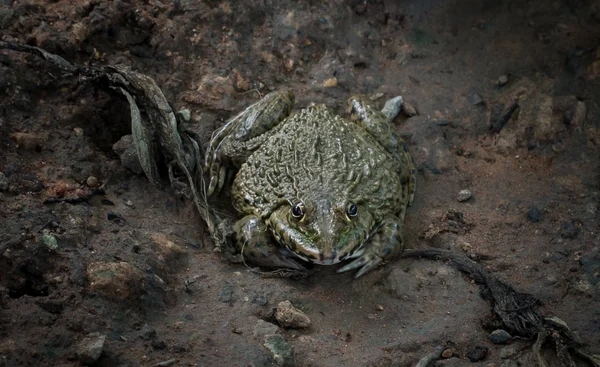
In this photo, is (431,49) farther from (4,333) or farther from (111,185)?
(4,333)

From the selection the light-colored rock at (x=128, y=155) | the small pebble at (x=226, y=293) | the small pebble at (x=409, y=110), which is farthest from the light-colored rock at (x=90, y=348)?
the small pebble at (x=409, y=110)

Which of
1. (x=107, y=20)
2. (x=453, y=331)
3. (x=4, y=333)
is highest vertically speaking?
(x=107, y=20)

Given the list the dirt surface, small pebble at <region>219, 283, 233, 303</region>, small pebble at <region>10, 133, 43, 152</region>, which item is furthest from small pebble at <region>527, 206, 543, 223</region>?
small pebble at <region>10, 133, 43, 152</region>

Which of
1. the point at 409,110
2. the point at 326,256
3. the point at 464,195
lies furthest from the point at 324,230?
the point at 409,110

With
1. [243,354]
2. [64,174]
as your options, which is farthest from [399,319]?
[64,174]

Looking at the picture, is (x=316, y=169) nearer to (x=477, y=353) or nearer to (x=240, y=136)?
(x=240, y=136)

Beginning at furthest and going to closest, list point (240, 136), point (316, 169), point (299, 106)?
1. point (299, 106)
2. point (240, 136)
3. point (316, 169)

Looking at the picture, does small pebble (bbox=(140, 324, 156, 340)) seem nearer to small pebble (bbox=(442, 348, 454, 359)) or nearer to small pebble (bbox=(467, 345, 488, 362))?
small pebble (bbox=(442, 348, 454, 359))

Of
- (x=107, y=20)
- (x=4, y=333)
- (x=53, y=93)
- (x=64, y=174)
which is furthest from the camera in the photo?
(x=107, y=20)
